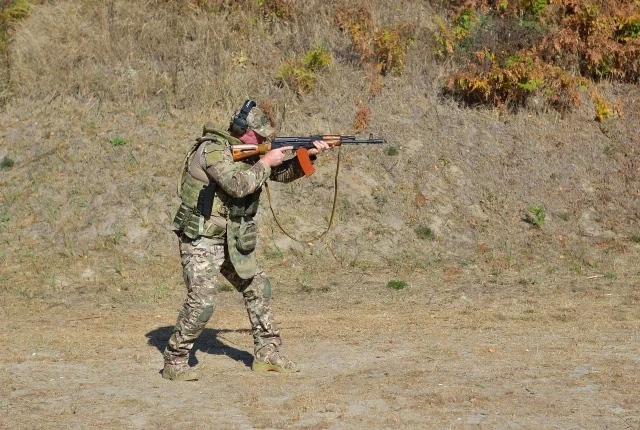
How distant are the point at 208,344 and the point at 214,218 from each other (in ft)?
6.40

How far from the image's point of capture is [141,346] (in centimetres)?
848

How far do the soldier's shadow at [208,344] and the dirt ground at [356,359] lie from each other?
27mm

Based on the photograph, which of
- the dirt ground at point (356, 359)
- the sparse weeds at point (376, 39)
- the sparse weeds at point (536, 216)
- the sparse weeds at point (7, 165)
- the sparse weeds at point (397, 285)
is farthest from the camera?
the sparse weeds at point (376, 39)

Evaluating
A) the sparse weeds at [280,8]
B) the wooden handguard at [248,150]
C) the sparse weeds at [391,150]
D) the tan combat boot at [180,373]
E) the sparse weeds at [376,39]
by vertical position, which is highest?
the sparse weeds at [280,8]

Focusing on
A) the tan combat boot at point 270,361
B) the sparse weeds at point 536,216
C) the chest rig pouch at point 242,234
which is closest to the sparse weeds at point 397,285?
the sparse weeds at point 536,216

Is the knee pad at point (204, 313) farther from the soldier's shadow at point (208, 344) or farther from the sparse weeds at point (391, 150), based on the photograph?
the sparse weeds at point (391, 150)

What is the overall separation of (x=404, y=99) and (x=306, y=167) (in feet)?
24.5

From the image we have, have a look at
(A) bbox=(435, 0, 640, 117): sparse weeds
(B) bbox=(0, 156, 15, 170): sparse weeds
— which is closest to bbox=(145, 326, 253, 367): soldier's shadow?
(B) bbox=(0, 156, 15, 170): sparse weeds

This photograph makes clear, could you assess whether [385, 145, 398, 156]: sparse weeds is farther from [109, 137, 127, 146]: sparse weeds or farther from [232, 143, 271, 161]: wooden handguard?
[232, 143, 271, 161]: wooden handguard

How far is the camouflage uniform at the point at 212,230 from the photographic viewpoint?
6832 mm

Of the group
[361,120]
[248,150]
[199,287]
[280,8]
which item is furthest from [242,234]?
[280,8]

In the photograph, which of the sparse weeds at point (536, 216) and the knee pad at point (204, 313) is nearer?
the knee pad at point (204, 313)

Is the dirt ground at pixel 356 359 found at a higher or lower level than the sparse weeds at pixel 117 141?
lower

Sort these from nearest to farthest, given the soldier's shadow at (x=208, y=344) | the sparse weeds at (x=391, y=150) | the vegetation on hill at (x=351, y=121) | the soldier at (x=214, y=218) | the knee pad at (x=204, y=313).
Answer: the soldier at (x=214, y=218), the knee pad at (x=204, y=313), the soldier's shadow at (x=208, y=344), the vegetation on hill at (x=351, y=121), the sparse weeds at (x=391, y=150)
